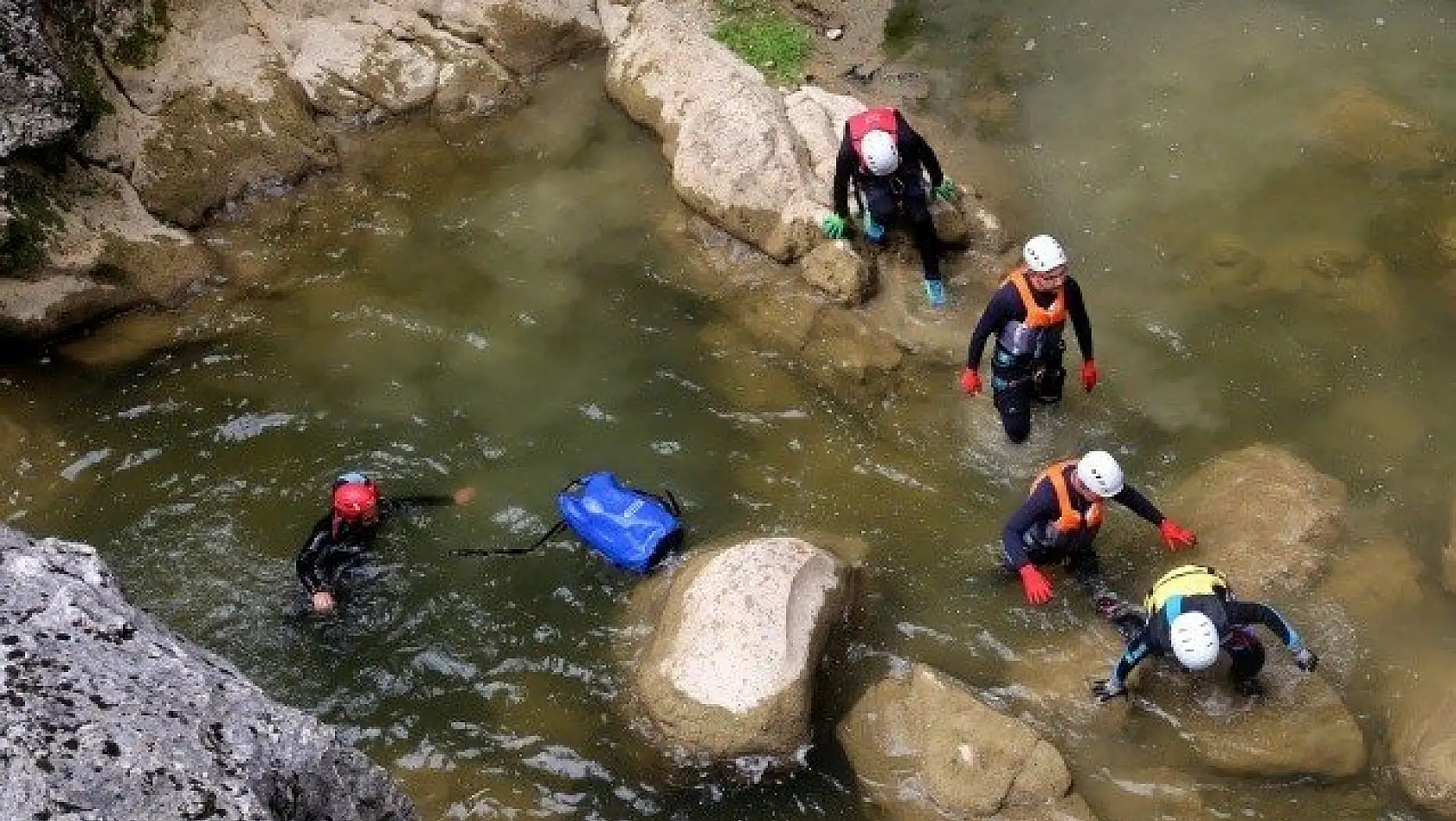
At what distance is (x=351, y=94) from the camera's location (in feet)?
38.2

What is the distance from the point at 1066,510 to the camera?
7.79m

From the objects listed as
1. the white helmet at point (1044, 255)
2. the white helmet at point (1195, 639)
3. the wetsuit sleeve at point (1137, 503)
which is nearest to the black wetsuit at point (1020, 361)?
the white helmet at point (1044, 255)

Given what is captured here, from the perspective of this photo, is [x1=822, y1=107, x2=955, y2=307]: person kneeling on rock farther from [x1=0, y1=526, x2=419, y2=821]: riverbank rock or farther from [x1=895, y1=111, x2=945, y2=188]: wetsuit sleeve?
[x1=0, y1=526, x2=419, y2=821]: riverbank rock

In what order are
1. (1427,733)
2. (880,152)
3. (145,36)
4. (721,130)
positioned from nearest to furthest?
1. (1427,733)
2. (880,152)
3. (721,130)
4. (145,36)

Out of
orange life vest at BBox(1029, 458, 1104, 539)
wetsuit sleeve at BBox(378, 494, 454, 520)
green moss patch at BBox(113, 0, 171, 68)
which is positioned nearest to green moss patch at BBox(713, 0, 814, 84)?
green moss patch at BBox(113, 0, 171, 68)

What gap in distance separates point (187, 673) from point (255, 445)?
5607 mm

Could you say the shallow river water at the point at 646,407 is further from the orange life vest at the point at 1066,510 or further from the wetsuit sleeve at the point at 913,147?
the wetsuit sleeve at the point at 913,147

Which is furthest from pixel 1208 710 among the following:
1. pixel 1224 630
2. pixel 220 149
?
pixel 220 149

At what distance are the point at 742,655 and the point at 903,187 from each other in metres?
4.20

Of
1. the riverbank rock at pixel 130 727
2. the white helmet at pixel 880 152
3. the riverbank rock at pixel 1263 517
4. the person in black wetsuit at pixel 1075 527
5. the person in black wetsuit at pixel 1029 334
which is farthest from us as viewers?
the white helmet at pixel 880 152

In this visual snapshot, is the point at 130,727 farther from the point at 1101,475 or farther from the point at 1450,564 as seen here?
the point at 1450,564

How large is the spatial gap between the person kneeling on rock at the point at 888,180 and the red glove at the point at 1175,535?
9.00ft

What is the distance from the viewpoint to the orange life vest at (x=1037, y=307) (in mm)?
8531

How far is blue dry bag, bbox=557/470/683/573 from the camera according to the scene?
8461 millimetres
